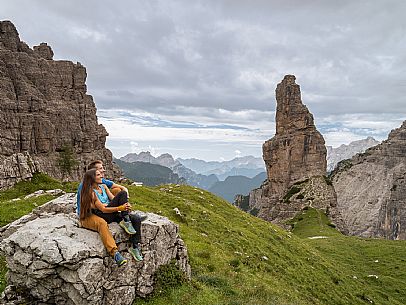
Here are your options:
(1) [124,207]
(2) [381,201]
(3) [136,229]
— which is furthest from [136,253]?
(2) [381,201]

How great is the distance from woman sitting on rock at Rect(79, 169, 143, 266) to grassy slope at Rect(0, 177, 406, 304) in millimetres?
3071

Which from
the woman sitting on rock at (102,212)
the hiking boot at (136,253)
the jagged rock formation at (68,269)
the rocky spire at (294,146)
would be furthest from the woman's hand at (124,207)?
the rocky spire at (294,146)

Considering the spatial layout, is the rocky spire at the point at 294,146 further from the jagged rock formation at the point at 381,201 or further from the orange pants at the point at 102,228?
the orange pants at the point at 102,228

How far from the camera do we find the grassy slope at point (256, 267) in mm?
17281

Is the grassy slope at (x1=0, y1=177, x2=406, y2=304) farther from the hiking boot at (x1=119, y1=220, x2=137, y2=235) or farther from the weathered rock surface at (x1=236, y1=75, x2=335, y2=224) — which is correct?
the weathered rock surface at (x1=236, y1=75, x2=335, y2=224)

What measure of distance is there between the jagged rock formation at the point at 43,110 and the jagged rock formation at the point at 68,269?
69802 millimetres

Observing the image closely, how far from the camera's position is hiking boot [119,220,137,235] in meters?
14.1

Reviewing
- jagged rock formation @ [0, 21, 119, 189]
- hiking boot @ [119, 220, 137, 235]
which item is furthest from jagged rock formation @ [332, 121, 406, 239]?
hiking boot @ [119, 220, 137, 235]

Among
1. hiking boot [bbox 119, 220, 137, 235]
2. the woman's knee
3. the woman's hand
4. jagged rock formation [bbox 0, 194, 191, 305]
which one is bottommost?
jagged rock formation [bbox 0, 194, 191, 305]

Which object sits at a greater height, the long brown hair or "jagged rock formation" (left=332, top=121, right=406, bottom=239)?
the long brown hair

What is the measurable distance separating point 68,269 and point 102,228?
205cm

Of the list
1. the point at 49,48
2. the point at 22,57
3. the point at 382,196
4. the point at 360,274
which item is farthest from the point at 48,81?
the point at 382,196

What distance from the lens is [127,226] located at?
14375 mm

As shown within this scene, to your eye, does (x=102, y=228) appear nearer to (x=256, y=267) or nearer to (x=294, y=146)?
(x=256, y=267)
